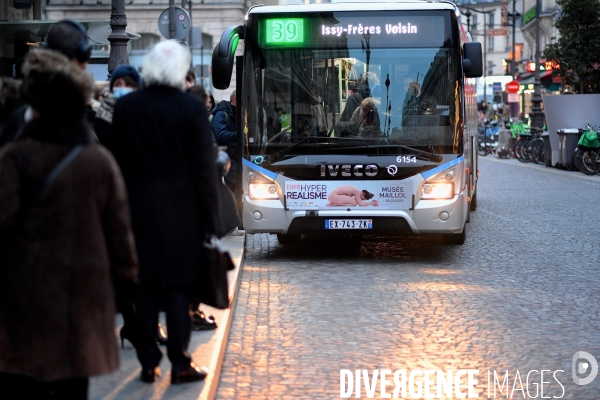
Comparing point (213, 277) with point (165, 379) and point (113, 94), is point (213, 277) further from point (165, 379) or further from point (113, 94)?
point (113, 94)

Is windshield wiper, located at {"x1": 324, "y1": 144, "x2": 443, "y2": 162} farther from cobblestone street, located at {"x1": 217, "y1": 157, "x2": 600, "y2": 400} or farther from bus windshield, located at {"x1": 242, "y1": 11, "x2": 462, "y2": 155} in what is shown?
cobblestone street, located at {"x1": 217, "y1": 157, "x2": 600, "y2": 400}

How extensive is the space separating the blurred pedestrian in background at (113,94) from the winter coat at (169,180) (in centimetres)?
53

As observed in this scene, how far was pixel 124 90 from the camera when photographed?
5875mm

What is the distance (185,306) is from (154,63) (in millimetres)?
1214

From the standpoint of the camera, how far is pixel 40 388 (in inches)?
Result: 170

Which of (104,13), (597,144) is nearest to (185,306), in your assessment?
(597,144)

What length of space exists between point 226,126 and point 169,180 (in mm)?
7308

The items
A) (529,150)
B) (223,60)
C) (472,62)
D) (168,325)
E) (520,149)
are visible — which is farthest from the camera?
(520,149)

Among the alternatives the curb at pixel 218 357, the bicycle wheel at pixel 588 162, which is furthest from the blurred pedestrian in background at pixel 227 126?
the bicycle wheel at pixel 588 162

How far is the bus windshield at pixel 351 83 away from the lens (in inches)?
431

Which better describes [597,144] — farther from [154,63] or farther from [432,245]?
[154,63]

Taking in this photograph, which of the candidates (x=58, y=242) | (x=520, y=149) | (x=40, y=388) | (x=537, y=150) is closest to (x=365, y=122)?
(x=40, y=388)

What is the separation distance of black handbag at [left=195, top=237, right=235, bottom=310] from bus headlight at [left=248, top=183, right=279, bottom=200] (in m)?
5.75

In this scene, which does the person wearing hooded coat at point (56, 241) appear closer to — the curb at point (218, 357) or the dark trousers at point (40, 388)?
the dark trousers at point (40, 388)
